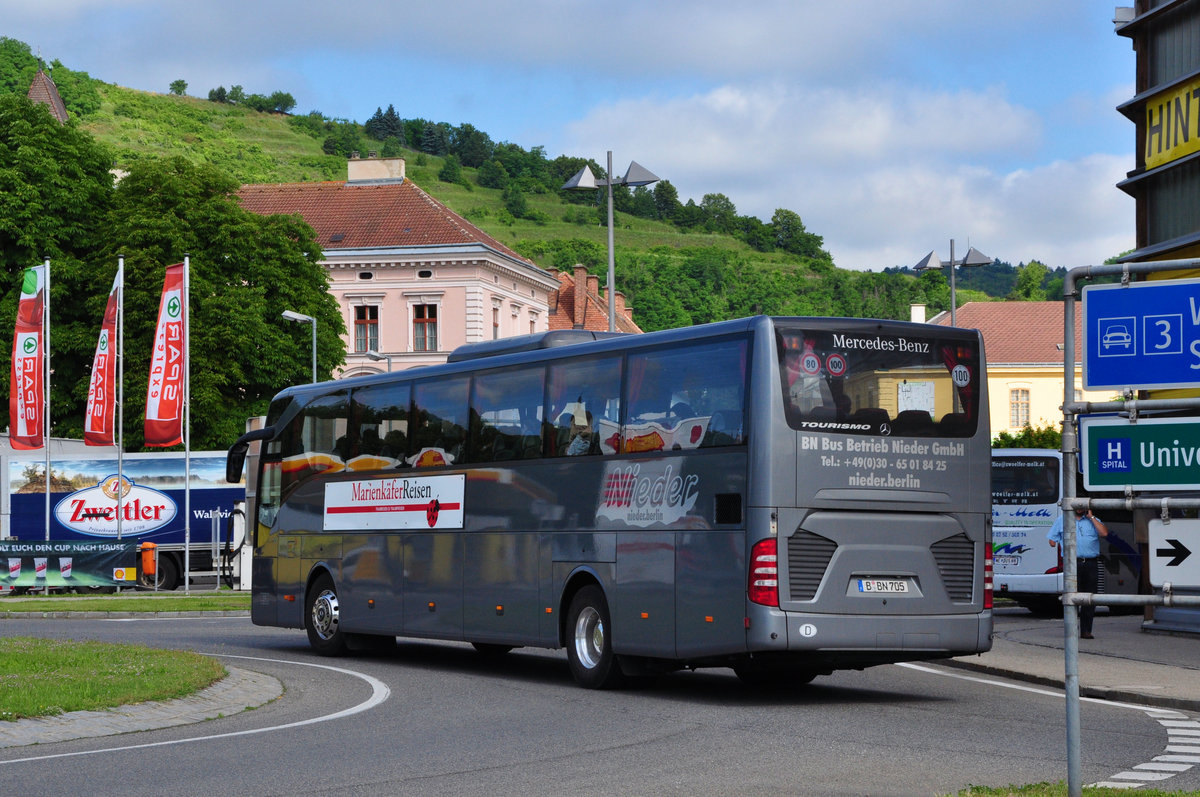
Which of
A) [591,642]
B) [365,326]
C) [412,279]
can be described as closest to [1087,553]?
[591,642]

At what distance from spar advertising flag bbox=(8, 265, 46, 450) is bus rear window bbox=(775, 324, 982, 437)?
97.6 feet

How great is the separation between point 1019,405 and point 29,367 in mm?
69252

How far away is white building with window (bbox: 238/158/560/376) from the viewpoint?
249 ft

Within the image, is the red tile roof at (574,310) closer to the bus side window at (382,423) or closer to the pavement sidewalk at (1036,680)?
the pavement sidewalk at (1036,680)

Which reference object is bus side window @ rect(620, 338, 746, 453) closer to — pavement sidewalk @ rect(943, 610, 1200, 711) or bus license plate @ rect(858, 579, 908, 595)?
bus license plate @ rect(858, 579, 908, 595)

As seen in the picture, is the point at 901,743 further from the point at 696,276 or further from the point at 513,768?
the point at 696,276

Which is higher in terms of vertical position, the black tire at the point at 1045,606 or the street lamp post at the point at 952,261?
the street lamp post at the point at 952,261

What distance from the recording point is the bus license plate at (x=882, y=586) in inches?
569

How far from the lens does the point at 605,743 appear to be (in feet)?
38.6

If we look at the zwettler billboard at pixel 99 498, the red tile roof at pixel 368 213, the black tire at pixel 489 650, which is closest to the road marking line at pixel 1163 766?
the black tire at pixel 489 650

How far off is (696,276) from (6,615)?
118051mm

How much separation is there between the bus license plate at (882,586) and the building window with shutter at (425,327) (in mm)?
62544

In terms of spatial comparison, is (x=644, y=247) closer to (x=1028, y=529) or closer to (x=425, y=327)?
(x=425, y=327)

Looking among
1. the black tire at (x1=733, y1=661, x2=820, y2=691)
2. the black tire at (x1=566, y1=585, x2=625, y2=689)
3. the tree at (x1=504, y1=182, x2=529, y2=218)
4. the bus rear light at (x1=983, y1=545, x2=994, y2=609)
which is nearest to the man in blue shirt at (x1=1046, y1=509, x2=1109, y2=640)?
the black tire at (x1=733, y1=661, x2=820, y2=691)
